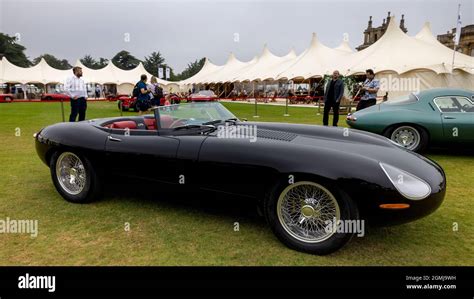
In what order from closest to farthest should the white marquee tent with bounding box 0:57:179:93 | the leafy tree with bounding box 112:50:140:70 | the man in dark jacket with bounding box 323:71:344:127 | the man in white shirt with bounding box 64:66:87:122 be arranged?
1. the man in white shirt with bounding box 64:66:87:122
2. the man in dark jacket with bounding box 323:71:344:127
3. the white marquee tent with bounding box 0:57:179:93
4. the leafy tree with bounding box 112:50:140:70

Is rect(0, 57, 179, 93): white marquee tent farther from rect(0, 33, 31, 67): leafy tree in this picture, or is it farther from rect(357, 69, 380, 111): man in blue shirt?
rect(0, 33, 31, 67): leafy tree

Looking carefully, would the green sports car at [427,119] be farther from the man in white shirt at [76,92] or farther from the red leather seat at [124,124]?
the man in white shirt at [76,92]

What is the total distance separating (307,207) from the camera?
8.80ft

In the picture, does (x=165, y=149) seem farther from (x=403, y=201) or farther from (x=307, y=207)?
(x=403, y=201)

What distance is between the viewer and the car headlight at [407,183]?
2.45m

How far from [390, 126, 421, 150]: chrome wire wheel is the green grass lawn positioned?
2.23 meters

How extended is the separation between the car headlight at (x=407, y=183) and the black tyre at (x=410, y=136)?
385 cm

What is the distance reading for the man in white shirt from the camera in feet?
28.6

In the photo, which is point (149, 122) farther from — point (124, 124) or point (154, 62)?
point (154, 62)

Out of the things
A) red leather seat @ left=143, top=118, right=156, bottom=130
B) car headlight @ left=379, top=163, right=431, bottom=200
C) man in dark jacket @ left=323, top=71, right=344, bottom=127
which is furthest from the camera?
man in dark jacket @ left=323, top=71, right=344, bottom=127

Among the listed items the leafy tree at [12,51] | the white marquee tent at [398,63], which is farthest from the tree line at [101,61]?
the white marquee tent at [398,63]

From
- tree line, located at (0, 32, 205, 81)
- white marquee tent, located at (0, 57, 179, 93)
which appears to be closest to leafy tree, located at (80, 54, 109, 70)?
tree line, located at (0, 32, 205, 81)
